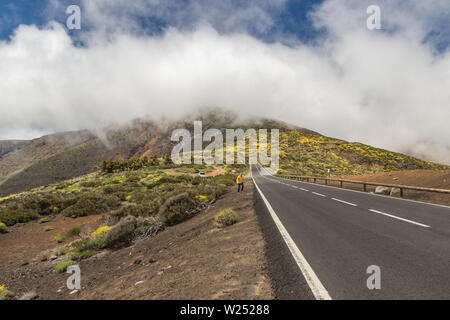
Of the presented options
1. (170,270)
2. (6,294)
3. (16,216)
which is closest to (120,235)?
(6,294)

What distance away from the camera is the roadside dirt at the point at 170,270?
3.51 m

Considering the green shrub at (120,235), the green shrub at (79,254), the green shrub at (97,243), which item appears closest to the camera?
the green shrub at (79,254)

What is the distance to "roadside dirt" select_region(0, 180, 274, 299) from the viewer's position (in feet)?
11.5

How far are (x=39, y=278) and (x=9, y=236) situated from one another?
7176mm

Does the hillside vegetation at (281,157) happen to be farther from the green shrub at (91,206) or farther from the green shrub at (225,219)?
the green shrub at (225,219)

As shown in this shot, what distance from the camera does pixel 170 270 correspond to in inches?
193

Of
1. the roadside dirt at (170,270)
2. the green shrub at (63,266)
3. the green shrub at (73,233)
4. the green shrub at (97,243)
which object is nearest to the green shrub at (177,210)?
the roadside dirt at (170,270)

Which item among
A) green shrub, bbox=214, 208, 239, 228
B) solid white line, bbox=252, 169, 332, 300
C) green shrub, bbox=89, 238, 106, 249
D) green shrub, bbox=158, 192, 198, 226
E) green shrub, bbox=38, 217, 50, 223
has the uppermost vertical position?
solid white line, bbox=252, 169, 332, 300

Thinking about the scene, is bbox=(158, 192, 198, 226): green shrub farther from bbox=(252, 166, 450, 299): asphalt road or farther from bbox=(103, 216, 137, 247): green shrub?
bbox=(252, 166, 450, 299): asphalt road

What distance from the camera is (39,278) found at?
6773 mm

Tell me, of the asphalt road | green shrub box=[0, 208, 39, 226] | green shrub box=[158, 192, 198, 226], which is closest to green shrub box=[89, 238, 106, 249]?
green shrub box=[158, 192, 198, 226]

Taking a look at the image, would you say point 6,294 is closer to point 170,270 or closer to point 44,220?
point 170,270

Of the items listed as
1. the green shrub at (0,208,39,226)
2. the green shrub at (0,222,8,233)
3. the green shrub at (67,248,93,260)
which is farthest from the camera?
the green shrub at (0,208,39,226)

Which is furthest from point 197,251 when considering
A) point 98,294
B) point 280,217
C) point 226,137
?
point 226,137
